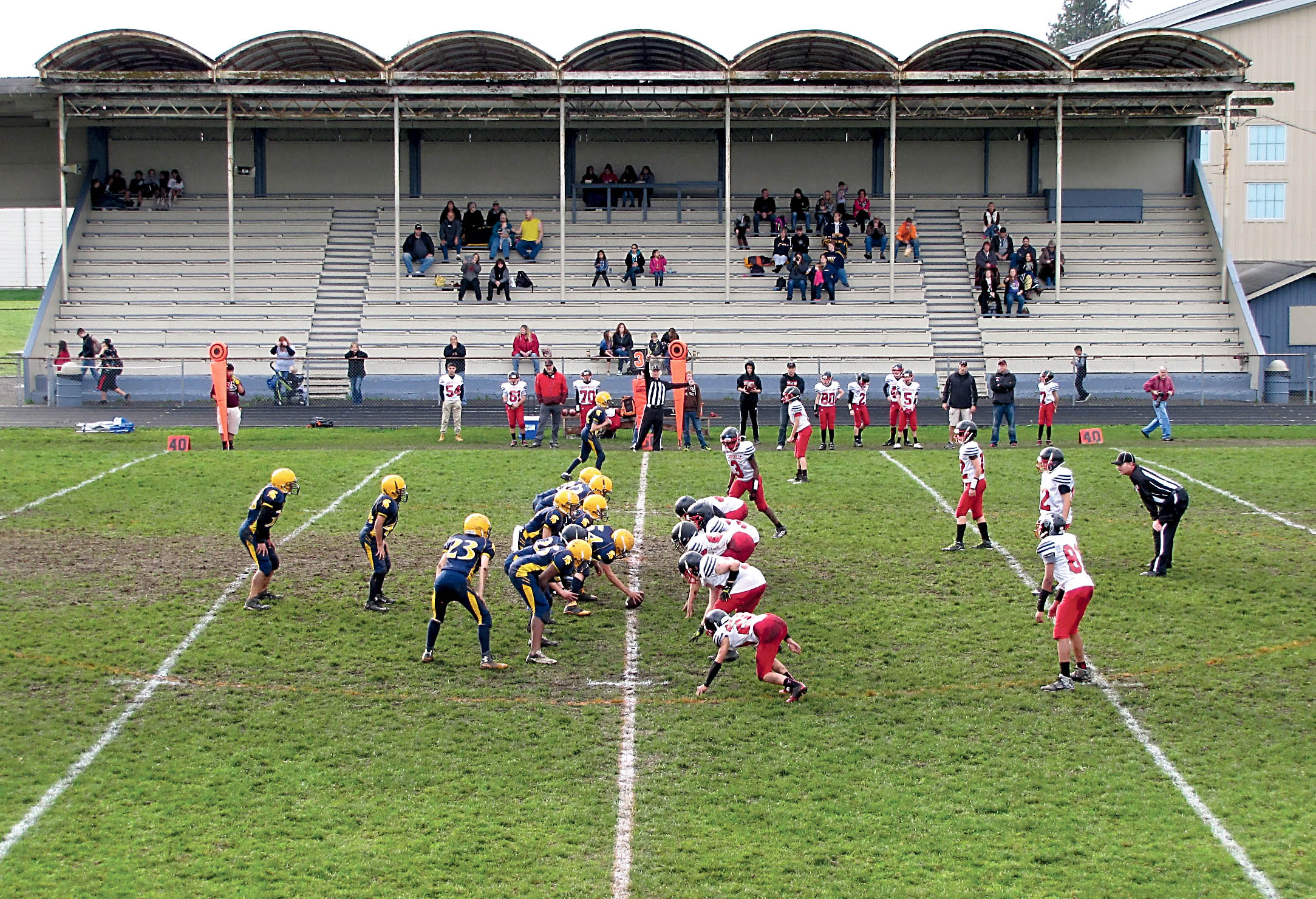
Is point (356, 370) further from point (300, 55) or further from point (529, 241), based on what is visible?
point (300, 55)

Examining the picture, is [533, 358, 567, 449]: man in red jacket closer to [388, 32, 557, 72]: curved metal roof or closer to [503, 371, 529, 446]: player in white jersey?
[503, 371, 529, 446]: player in white jersey

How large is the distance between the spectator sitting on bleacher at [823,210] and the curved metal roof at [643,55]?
6.05 m

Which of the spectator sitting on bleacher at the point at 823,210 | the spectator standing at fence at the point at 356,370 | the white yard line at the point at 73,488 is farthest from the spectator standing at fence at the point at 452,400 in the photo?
the spectator sitting on bleacher at the point at 823,210

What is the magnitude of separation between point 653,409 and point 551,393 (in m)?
2.41

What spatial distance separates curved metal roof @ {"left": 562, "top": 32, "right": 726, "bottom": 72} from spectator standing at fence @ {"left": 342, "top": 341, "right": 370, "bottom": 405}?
11.4m

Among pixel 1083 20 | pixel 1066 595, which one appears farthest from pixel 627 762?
pixel 1083 20

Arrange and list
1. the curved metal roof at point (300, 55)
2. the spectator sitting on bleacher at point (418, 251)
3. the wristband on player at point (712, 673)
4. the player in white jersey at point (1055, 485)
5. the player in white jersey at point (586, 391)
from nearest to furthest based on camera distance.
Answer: the wristband on player at point (712, 673) < the player in white jersey at point (1055, 485) < the player in white jersey at point (586, 391) < the curved metal roof at point (300, 55) < the spectator sitting on bleacher at point (418, 251)

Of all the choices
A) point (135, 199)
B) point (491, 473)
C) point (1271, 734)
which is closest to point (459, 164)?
point (135, 199)

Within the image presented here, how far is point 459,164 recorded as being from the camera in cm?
4534

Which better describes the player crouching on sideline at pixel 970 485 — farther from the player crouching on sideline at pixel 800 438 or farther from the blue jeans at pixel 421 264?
the blue jeans at pixel 421 264

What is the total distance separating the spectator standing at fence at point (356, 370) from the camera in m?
34.1

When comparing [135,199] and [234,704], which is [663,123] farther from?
[234,704]

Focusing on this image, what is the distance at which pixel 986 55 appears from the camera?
41031 mm

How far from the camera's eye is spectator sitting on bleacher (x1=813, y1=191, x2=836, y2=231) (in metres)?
42.5
